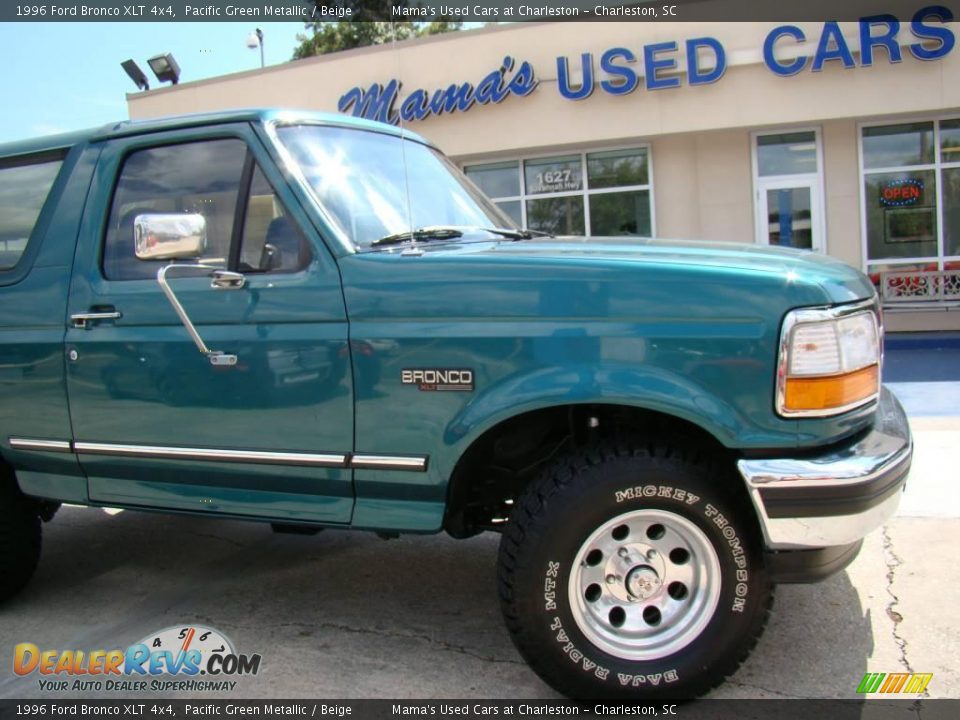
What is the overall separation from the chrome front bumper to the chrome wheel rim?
28 cm

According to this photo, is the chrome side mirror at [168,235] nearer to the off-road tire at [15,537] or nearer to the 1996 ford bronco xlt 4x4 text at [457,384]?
the 1996 ford bronco xlt 4x4 text at [457,384]

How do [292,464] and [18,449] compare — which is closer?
[292,464]

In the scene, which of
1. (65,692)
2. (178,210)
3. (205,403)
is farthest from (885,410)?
(65,692)

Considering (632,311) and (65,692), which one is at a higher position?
(632,311)

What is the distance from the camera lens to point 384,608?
148 inches

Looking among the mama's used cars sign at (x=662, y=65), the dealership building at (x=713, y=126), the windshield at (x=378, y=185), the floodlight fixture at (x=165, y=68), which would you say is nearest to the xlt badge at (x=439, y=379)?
the windshield at (x=378, y=185)

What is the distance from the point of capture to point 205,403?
3.12 m

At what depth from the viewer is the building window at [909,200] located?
12078 millimetres

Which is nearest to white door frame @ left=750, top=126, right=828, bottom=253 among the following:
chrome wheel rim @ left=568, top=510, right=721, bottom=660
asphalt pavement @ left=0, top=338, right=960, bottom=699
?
asphalt pavement @ left=0, top=338, right=960, bottom=699

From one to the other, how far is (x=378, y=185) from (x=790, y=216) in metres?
11.0

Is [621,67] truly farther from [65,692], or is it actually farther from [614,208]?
[65,692]

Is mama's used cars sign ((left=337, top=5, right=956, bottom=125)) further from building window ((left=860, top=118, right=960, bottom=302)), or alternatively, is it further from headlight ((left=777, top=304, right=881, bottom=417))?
headlight ((left=777, top=304, right=881, bottom=417))

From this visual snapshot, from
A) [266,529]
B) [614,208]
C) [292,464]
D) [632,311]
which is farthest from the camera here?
[614,208]

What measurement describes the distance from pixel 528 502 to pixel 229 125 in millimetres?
1890
